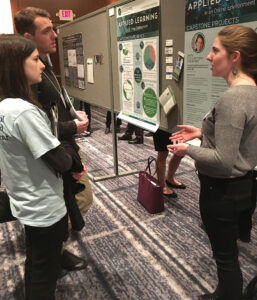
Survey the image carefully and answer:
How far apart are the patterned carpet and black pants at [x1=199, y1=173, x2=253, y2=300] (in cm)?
42

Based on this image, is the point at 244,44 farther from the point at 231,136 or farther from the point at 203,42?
the point at 203,42

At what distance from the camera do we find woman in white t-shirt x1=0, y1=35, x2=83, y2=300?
1.02 meters

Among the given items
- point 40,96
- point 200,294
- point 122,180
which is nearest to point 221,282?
point 200,294

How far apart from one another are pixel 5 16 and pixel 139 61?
4.44 metres

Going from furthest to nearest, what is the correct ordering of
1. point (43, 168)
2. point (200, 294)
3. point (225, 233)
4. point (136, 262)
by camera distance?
point (136, 262) < point (200, 294) < point (225, 233) < point (43, 168)

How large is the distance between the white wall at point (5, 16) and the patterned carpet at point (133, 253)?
428cm

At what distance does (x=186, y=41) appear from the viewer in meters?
1.69

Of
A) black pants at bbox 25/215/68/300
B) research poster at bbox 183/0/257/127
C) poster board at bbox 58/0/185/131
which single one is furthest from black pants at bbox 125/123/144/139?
black pants at bbox 25/215/68/300

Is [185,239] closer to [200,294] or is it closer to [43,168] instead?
[200,294]

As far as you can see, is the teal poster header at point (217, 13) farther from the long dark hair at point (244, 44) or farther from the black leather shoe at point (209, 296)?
the black leather shoe at point (209, 296)

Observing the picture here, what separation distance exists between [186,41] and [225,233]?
1084 millimetres

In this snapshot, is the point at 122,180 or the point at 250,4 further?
the point at 122,180

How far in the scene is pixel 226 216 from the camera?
117cm

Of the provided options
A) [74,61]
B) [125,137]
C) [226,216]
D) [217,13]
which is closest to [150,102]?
[217,13]
